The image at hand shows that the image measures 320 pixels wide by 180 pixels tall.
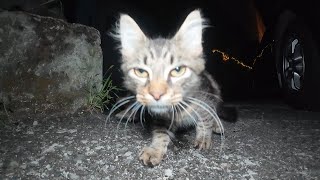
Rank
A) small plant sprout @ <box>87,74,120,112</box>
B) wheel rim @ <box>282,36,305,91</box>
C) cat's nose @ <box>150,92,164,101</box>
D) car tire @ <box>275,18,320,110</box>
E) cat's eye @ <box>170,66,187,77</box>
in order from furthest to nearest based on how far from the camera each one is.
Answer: wheel rim @ <box>282,36,305,91</box>
car tire @ <box>275,18,320,110</box>
small plant sprout @ <box>87,74,120,112</box>
cat's eye @ <box>170,66,187,77</box>
cat's nose @ <box>150,92,164,101</box>

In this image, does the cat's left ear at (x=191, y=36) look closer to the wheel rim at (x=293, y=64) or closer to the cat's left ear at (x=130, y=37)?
the cat's left ear at (x=130, y=37)

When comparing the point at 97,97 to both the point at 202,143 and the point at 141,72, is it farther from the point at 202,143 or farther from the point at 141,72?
the point at 202,143

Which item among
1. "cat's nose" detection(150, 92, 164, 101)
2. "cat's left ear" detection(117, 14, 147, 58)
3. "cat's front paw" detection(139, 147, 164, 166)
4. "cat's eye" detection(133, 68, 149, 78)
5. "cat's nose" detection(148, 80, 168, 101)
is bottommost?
"cat's front paw" detection(139, 147, 164, 166)

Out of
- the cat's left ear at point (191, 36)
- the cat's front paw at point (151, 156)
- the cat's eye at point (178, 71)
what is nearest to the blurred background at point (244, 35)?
the cat's left ear at point (191, 36)

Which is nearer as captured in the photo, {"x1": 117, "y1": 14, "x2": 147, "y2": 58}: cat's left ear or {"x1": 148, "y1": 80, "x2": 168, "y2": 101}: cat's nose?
{"x1": 148, "y1": 80, "x2": 168, "y2": 101}: cat's nose

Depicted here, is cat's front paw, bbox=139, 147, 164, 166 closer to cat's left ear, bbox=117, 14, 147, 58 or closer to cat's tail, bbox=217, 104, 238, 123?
cat's left ear, bbox=117, 14, 147, 58

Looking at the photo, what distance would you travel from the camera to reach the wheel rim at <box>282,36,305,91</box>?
468 cm

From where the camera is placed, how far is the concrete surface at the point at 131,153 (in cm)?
250

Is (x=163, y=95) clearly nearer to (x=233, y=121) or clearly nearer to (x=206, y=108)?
(x=206, y=108)

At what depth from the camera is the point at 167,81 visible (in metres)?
2.73

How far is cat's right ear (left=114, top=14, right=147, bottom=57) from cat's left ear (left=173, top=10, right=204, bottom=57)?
1.11 ft

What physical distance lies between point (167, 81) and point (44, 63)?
1.66 m

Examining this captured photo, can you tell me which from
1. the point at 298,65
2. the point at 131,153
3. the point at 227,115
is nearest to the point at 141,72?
the point at 131,153

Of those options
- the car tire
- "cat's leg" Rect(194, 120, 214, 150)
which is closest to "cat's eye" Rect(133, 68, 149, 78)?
"cat's leg" Rect(194, 120, 214, 150)
